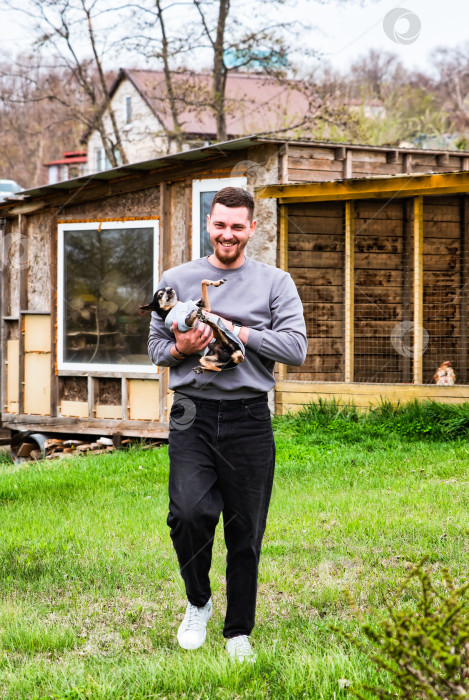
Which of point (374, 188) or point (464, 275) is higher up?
point (374, 188)

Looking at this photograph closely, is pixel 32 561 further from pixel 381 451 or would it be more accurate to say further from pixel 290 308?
pixel 381 451

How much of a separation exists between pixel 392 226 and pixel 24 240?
576cm

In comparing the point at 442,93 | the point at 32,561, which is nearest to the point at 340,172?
the point at 32,561

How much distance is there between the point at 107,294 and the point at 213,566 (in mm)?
7170

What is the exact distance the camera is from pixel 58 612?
463cm

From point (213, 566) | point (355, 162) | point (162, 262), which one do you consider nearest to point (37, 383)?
point (162, 262)

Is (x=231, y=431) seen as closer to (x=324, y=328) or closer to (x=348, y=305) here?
(x=348, y=305)

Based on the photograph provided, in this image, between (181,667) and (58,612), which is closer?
(181,667)

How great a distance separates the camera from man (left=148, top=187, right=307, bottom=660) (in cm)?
368

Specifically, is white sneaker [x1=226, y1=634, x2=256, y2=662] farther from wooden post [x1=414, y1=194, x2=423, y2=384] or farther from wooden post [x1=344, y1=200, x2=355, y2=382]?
wooden post [x1=344, y1=200, x2=355, y2=382]

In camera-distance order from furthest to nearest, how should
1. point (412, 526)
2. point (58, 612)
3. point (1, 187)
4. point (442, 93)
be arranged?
point (442, 93), point (1, 187), point (412, 526), point (58, 612)

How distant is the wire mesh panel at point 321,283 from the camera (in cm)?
1205

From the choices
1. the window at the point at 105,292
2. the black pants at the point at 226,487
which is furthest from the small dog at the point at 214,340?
the window at the point at 105,292

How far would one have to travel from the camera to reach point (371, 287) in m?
12.6
